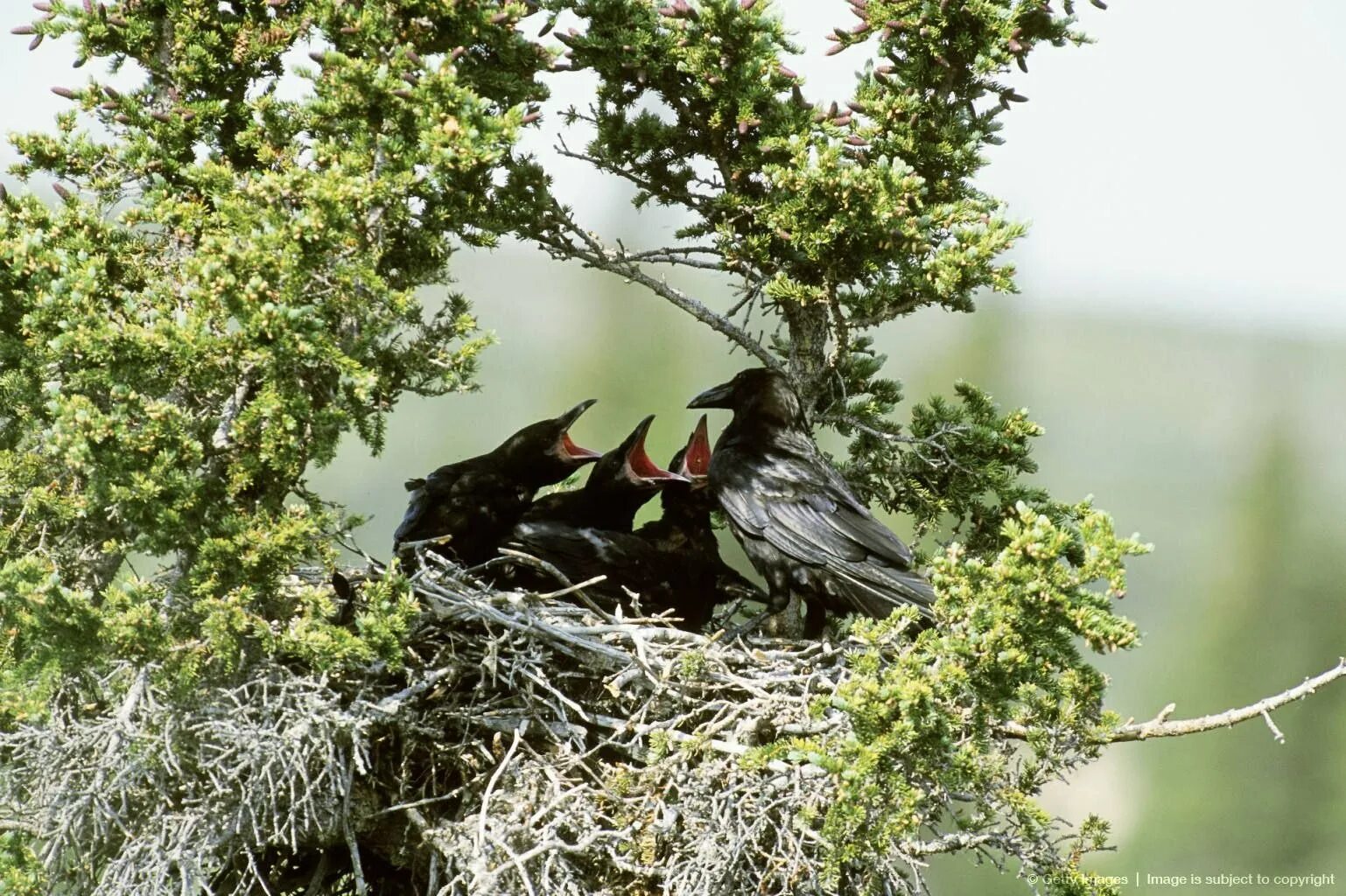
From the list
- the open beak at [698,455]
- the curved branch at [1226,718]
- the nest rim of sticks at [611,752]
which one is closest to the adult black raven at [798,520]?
the nest rim of sticks at [611,752]

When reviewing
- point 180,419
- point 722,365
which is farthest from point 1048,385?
point 180,419

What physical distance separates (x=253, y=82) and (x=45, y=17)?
25.1 inches

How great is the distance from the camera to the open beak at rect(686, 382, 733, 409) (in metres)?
5.16

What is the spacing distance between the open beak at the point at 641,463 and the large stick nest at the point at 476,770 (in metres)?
1.05

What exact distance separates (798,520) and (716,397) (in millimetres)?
883

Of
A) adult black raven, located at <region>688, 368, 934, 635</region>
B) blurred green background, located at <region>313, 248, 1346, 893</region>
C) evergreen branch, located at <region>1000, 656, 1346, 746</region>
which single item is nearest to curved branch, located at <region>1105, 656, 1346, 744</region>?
evergreen branch, located at <region>1000, 656, 1346, 746</region>

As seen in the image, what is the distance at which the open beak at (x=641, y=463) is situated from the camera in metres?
5.19

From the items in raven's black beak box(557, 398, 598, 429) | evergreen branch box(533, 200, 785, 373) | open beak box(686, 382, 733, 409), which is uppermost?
evergreen branch box(533, 200, 785, 373)

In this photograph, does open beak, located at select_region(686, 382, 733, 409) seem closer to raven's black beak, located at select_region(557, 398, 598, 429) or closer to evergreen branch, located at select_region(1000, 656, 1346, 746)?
raven's black beak, located at select_region(557, 398, 598, 429)

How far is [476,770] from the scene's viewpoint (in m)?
3.88

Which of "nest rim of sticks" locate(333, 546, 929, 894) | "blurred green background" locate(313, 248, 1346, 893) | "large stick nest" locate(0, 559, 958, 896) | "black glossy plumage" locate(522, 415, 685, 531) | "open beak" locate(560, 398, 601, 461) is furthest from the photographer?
"blurred green background" locate(313, 248, 1346, 893)

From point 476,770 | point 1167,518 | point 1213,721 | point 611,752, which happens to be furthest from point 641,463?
point 1167,518

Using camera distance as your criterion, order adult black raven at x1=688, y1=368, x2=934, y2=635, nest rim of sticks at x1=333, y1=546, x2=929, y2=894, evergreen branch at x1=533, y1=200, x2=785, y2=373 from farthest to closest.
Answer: evergreen branch at x1=533, y1=200, x2=785, y2=373
adult black raven at x1=688, y1=368, x2=934, y2=635
nest rim of sticks at x1=333, y1=546, x2=929, y2=894

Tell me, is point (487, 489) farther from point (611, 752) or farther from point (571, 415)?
point (611, 752)
